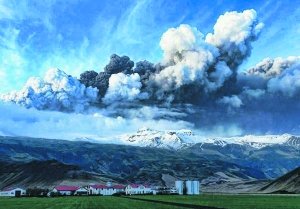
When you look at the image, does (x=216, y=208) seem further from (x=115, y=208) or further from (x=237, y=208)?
(x=115, y=208)

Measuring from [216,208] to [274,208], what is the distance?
13694 millimetres

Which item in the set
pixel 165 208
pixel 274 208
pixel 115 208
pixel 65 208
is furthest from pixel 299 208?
pixel 65 208

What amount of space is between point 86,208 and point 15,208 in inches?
612

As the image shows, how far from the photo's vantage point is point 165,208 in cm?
9669

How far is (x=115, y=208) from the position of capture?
102m

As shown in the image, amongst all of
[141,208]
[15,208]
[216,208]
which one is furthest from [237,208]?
[15,208]

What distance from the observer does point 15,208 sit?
105 m

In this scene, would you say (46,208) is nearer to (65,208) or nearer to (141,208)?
(65,208)

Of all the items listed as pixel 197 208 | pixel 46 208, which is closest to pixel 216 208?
pixel 197 208

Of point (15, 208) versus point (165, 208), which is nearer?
point (165, 208)

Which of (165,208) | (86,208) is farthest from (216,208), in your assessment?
(86,208)

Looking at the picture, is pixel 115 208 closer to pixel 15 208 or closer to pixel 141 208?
pixel 141 208

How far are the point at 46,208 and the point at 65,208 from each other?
3.91m

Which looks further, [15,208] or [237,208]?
[15,208]
